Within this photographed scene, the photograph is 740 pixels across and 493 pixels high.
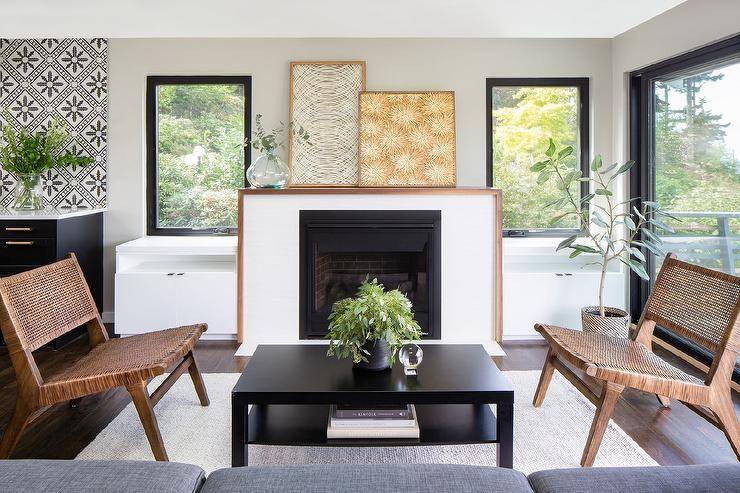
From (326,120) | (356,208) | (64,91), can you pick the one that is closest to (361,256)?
(356,208)

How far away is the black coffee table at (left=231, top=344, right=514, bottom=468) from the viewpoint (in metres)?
1.92

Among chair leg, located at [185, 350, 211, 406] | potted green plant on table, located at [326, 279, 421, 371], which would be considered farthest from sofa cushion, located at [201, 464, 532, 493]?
chair leg, located at [185, 350, 211, 406]

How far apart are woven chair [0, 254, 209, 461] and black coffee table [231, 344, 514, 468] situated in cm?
40

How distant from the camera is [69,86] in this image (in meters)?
4.38

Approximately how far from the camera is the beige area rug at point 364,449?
7.23ft

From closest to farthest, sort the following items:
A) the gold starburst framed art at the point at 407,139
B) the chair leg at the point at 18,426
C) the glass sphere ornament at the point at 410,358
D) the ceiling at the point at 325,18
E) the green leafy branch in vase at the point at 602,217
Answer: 1. the chair leg at the point at 18,426
2. the glass sphere ornament at the point at 410,358
3. the ceiling at the point at 325,18
4. the green leafy branch in vase at the point at 602,217
5. the gold starburst framed art at the point at 407,139

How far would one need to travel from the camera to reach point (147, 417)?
6.88ft

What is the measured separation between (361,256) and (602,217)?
1.96 m

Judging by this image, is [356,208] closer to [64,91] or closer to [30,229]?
[30,229]

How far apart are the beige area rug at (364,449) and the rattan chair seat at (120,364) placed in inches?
13.5

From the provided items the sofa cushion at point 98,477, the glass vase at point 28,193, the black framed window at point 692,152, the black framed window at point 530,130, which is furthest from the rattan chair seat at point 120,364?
the black framed window at point 692,152

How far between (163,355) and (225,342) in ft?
5.77

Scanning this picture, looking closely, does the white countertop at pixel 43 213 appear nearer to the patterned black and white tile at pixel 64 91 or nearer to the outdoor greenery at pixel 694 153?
the patterned black and white tile at pixel 64 91

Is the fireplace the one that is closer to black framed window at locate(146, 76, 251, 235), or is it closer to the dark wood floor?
black framed window at locate(146, 76, 251, 235)
